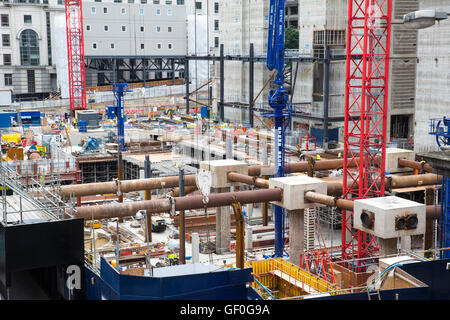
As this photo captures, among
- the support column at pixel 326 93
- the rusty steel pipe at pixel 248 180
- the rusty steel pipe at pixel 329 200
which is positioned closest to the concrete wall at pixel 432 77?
the support column at pixel 326 93

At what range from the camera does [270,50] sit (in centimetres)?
3444

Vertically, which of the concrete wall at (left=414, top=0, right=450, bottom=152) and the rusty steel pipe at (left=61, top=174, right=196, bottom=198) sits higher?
the concrete wall at (left=414, top=0, right=450, bottom=152)

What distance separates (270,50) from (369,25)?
6.41 meters

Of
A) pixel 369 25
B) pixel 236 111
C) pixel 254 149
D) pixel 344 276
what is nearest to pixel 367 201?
pixel 344 276

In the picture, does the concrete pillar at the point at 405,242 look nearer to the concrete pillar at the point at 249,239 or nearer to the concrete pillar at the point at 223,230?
the concrete pillar at the point at 249,239

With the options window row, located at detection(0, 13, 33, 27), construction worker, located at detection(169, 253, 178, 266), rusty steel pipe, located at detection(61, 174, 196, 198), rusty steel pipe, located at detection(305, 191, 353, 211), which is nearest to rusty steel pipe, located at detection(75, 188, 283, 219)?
rusty steel pipe, located at detection(305, 191, 353, 211)

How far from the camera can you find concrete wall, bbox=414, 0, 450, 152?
1515 inches

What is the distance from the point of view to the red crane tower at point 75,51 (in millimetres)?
82562

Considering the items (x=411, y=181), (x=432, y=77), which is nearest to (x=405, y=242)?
(x=411, y=181)

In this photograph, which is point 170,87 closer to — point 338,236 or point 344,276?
point 338,236

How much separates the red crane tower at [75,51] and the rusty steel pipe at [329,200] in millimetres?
57331

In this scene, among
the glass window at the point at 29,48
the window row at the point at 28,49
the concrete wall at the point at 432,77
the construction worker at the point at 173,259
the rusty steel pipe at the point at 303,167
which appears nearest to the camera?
the construction worker at the point at 173,259

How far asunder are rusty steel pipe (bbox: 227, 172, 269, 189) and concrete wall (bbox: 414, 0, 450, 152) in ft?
44.7

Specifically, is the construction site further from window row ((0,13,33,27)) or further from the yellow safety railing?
window row ((0,13,33,27))
